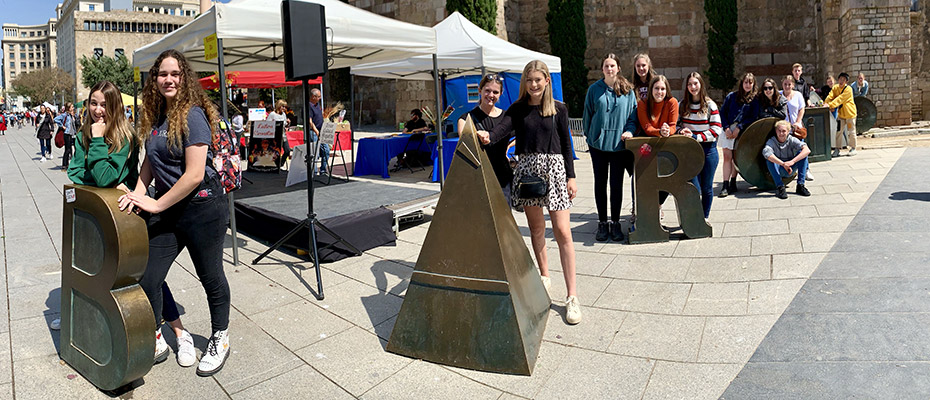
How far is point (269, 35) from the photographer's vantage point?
5523mm

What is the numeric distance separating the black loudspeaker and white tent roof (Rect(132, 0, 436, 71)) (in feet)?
3.28

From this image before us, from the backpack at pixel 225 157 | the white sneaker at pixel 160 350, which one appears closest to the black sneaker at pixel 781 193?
the backpack at pixel 225 157

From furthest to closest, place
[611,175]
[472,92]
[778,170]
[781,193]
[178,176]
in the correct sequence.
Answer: [472,92] < [778,170] < [781,193] < [611,175] < [178,176]

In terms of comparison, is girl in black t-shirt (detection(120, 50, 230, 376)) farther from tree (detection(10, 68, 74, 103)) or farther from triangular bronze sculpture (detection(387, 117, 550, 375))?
tree (detection(10, 68, 74, 103))

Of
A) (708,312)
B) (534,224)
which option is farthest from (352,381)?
(708,312)

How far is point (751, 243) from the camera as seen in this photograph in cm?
523

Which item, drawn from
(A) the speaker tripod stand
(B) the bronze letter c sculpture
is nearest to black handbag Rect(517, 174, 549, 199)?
(A) the speaker tripod stand

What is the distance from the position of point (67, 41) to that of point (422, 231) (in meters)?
114

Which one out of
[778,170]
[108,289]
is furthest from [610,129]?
[108,289]

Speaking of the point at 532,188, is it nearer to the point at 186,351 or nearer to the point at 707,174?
the point at 186,351

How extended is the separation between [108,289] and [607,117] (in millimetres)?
4052

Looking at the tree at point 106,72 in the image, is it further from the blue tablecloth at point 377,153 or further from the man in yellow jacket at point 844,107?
the man in yellow jacket at point 844,107

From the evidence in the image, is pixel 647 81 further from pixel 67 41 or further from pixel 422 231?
pixel 67 41

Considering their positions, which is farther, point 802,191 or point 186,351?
point 802,191
